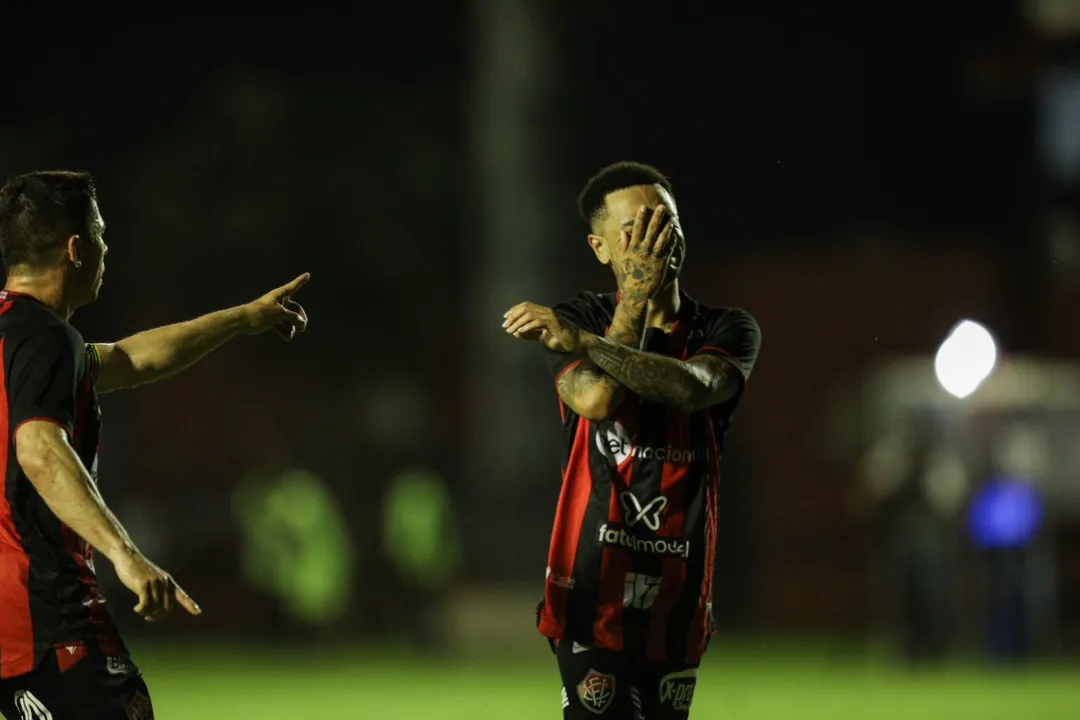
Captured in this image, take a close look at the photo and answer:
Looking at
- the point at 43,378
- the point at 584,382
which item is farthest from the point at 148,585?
the point at 584,382

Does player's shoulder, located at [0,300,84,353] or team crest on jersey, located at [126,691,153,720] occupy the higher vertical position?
player's shoulder, located at [0,300,84,353]

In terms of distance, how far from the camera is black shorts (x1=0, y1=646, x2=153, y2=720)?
5.35 meters

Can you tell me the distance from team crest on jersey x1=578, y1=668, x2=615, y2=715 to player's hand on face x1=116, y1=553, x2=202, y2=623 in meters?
1.38

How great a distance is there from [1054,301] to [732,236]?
498 cm

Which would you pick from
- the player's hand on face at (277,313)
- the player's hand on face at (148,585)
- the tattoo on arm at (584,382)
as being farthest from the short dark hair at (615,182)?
the player's hand on face at (148,585)

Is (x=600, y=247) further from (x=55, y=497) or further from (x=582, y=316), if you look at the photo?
(x=55, y=497)

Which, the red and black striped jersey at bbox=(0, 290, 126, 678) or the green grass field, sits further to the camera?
the green grass field

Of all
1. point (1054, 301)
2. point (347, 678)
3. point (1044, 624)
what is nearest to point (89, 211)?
point (347, 678)

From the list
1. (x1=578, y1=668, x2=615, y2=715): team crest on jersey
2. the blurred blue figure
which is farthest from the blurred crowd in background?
(x1=578, y1=668, x2=615, y2=715): team crest on jersey

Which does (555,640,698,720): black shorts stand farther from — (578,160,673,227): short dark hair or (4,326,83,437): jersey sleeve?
(4,326,83,437): jersey sleeve

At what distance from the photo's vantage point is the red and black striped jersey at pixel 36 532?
209 inches

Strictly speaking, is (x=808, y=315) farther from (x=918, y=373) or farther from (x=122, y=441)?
(x=122, y=441)

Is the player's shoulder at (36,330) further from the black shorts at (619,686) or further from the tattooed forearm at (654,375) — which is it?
the black shorts at (619,686)

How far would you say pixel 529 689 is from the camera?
49.5ft
